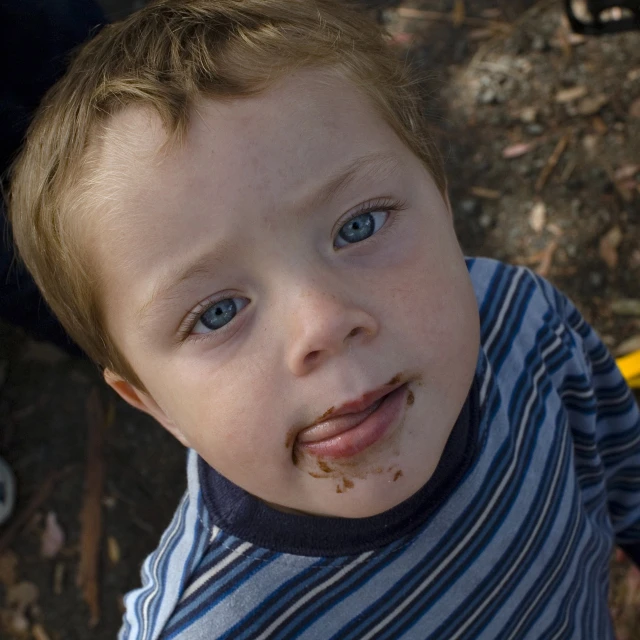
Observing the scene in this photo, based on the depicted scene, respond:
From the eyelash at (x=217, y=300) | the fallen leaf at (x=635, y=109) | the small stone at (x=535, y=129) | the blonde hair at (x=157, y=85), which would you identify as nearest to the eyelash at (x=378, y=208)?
the eyelash at (x=217, y=300)

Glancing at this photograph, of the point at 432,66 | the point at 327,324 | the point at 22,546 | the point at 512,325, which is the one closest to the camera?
the point at 327,324

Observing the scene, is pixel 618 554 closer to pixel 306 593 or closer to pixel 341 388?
pixel 306 593

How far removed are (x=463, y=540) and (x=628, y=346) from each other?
5.26 feet

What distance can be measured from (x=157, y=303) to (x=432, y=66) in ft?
8.13

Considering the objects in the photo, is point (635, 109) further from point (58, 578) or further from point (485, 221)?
point (58, 578)

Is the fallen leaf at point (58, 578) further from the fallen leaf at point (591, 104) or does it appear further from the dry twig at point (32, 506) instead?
the fallen leaf at point (591, 104)

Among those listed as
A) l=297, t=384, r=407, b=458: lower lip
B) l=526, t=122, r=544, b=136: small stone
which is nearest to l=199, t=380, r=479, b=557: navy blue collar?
l=297, t=384, r=407, b=458: lower lip

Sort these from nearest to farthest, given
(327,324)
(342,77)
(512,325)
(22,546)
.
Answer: (327,324), (342,77), (512,325), (22,546)

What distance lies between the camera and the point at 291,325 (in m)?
0.93

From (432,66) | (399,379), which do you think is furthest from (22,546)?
(432,66)

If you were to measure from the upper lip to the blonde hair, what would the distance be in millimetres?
355

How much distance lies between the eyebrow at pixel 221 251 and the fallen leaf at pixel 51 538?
1896 millimetres

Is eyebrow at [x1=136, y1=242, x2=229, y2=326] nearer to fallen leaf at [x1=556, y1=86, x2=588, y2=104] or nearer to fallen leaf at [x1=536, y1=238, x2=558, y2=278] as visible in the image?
fallen leaf at [x1=536, y1=238, x2=558, y2=278]

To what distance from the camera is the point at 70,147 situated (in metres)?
1.07
